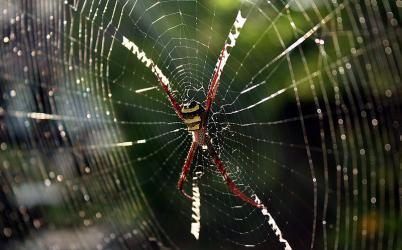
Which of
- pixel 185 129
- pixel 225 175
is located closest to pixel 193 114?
pixel 225 175

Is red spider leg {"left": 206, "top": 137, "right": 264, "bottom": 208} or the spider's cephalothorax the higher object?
the spider's cephalothorax

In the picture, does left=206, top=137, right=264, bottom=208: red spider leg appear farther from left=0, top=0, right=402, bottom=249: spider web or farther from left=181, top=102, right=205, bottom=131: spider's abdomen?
left=0, top=0, right=402, bottom=249: spider web

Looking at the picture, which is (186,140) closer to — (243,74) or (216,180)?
(216,180)

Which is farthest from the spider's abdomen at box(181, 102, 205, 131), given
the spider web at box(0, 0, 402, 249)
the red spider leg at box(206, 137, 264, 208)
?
the spider web at box(0, 0, 402, 249)

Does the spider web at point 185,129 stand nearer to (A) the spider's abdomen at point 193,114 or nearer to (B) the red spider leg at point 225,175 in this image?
(B) the red spider leg at point 225,175

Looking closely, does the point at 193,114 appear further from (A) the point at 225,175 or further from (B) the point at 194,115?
(A) the point at 225,175

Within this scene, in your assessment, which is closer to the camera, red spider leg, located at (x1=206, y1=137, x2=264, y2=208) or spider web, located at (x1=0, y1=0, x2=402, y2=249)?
red spider leg, located at (x1=206, y1=137, x2=264, y2=208)

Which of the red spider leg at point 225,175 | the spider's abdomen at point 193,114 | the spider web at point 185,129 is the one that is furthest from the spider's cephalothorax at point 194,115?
the spider web at point 185,129

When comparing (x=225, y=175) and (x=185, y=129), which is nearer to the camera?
(x=225, y=175)
